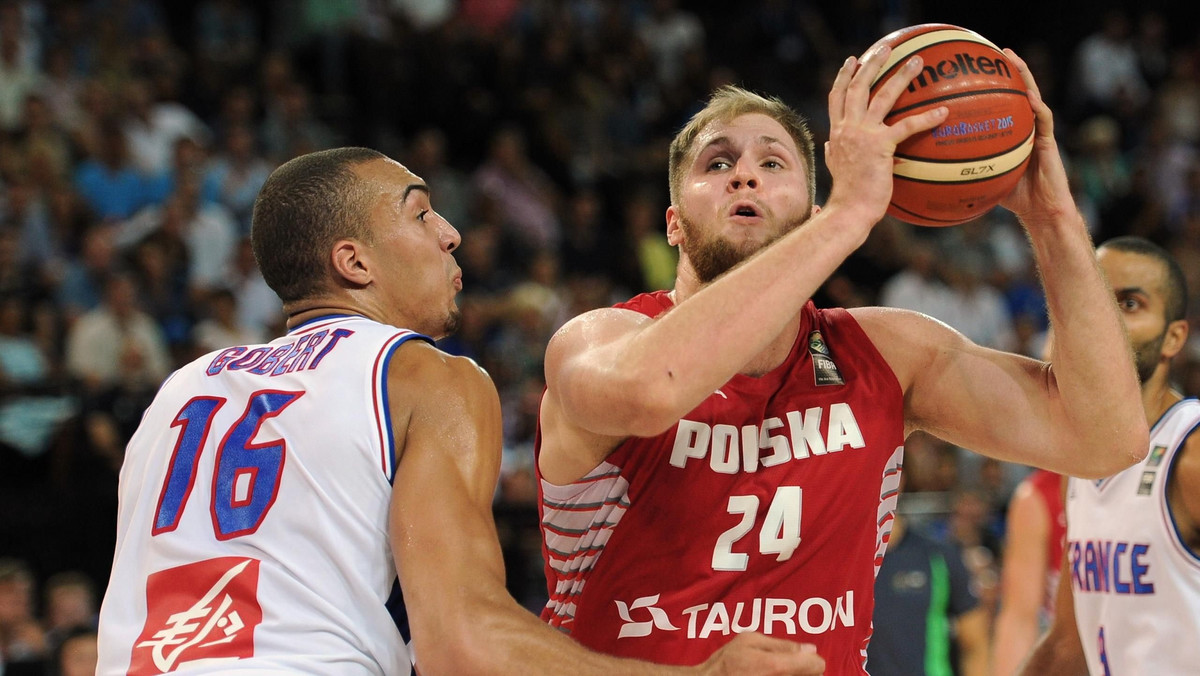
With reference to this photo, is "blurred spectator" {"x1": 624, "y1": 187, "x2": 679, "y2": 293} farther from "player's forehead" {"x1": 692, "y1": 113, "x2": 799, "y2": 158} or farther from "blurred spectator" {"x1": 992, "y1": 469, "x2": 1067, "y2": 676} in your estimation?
"player's forehead" {"x1": 692, "y1": 113, "x2": 799, "y2": 158}

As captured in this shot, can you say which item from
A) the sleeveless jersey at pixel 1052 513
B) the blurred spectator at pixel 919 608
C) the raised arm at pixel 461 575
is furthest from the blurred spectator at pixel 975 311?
the raised arm at pixel 461 575

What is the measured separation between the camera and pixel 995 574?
9500 mm

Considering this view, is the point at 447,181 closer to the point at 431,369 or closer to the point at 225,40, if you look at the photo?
the point at 225,40

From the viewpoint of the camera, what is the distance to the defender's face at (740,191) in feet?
11.4

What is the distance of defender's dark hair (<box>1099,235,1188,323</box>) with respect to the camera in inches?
197

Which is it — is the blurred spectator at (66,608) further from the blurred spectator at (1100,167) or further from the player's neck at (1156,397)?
the blurred spectator at (1100,167)

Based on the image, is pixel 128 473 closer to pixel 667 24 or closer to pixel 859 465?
pixel 859 465

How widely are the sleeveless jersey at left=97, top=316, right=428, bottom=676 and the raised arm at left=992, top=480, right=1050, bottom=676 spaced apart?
4.46m

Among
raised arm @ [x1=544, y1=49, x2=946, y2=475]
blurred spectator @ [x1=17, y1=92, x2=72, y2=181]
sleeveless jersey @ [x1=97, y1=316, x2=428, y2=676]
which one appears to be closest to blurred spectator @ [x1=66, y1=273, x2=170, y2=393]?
blurred spectator @ [x1=17, y1=92, x2=72, y2=181]

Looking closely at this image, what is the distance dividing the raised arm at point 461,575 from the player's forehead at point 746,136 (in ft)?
3.62

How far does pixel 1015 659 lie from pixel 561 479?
4047 mm

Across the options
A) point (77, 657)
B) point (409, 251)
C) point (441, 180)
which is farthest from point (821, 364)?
point (441, 180)

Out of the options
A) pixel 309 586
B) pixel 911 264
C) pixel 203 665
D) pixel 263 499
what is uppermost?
pixel 911 264

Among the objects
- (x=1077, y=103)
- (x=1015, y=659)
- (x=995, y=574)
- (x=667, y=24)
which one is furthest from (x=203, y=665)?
(x=1077, y=103)
